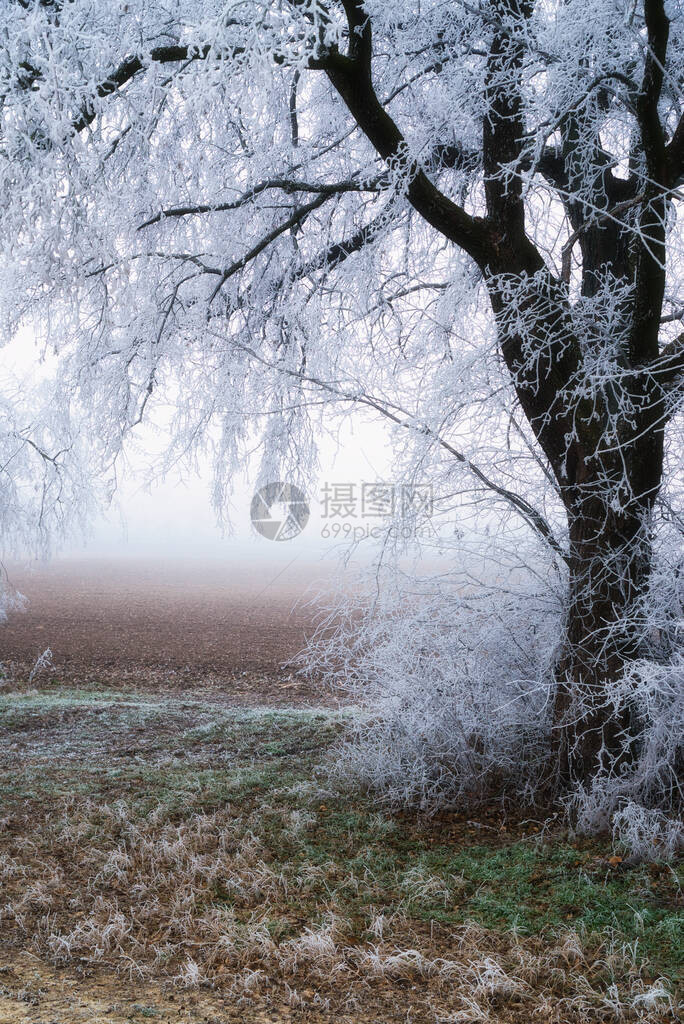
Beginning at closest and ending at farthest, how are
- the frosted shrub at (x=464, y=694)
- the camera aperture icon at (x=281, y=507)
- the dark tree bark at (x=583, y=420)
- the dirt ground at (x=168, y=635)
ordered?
1. the dark tree bark at (x=583, y=420)
2. the frosted shrub at (x=464, y=694)
3. the camera aperture icon at (x=281, y=507)
4. the dirt ground at (x=168, y=635)

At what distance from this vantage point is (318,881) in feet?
13.8

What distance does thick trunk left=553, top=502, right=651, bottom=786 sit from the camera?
4.85 metres

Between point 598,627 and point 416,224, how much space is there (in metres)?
3.45

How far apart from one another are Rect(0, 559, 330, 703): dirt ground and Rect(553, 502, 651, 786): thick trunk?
1.68m

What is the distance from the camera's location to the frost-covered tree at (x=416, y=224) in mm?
4332

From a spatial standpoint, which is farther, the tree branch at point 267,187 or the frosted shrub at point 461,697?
the tree branch at point 267,187

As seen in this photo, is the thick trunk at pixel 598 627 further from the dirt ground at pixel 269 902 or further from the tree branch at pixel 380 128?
the tree branch at pixel 380 128

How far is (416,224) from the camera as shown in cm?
643

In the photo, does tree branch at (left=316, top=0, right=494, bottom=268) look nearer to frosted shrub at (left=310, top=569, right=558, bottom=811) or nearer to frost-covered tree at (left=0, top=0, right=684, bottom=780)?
frost-covered tree at (left=0, top=0, right=684, bottom=780)

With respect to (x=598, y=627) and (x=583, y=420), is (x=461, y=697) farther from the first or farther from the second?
(x=583, y=420)

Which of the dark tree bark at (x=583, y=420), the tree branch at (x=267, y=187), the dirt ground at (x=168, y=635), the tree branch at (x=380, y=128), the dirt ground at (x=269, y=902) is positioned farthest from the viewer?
the dirt ground at (x=168, y=635)

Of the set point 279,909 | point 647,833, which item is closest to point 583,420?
point 647,833

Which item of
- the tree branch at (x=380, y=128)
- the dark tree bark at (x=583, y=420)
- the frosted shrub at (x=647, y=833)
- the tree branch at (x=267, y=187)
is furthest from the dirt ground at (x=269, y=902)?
the tree branch at (x=267, y=187)

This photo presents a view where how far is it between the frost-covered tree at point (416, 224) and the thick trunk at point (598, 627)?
0.7 inches
